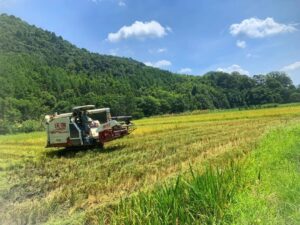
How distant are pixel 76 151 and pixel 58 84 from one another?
97.0ft

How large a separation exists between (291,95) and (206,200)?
74.7 meters

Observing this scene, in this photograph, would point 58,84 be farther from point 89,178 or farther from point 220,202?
point 220,202

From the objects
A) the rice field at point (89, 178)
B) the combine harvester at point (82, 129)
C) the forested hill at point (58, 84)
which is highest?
the forested hill at point (58, 84)

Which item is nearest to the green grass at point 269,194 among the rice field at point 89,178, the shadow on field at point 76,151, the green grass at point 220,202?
the green grass at point 220,202

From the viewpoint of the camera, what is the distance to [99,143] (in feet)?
58.0

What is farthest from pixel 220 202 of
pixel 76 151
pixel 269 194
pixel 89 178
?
pixel 76 151

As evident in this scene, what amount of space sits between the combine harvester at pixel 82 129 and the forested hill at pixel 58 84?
572 inches

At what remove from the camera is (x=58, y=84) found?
46.8m

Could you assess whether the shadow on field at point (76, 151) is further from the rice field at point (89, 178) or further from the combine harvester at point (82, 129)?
the combine harvester at point (82, 129)

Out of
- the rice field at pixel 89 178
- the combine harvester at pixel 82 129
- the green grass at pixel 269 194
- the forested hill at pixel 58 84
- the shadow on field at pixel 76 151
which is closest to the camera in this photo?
the green grass at pixel 269 194

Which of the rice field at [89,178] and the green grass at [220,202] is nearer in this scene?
the green grass at [220,202]

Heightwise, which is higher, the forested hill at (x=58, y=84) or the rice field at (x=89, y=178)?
the forested hill at (x=58, y=84)

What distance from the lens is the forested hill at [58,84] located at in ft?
126

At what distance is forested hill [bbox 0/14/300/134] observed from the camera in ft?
126
